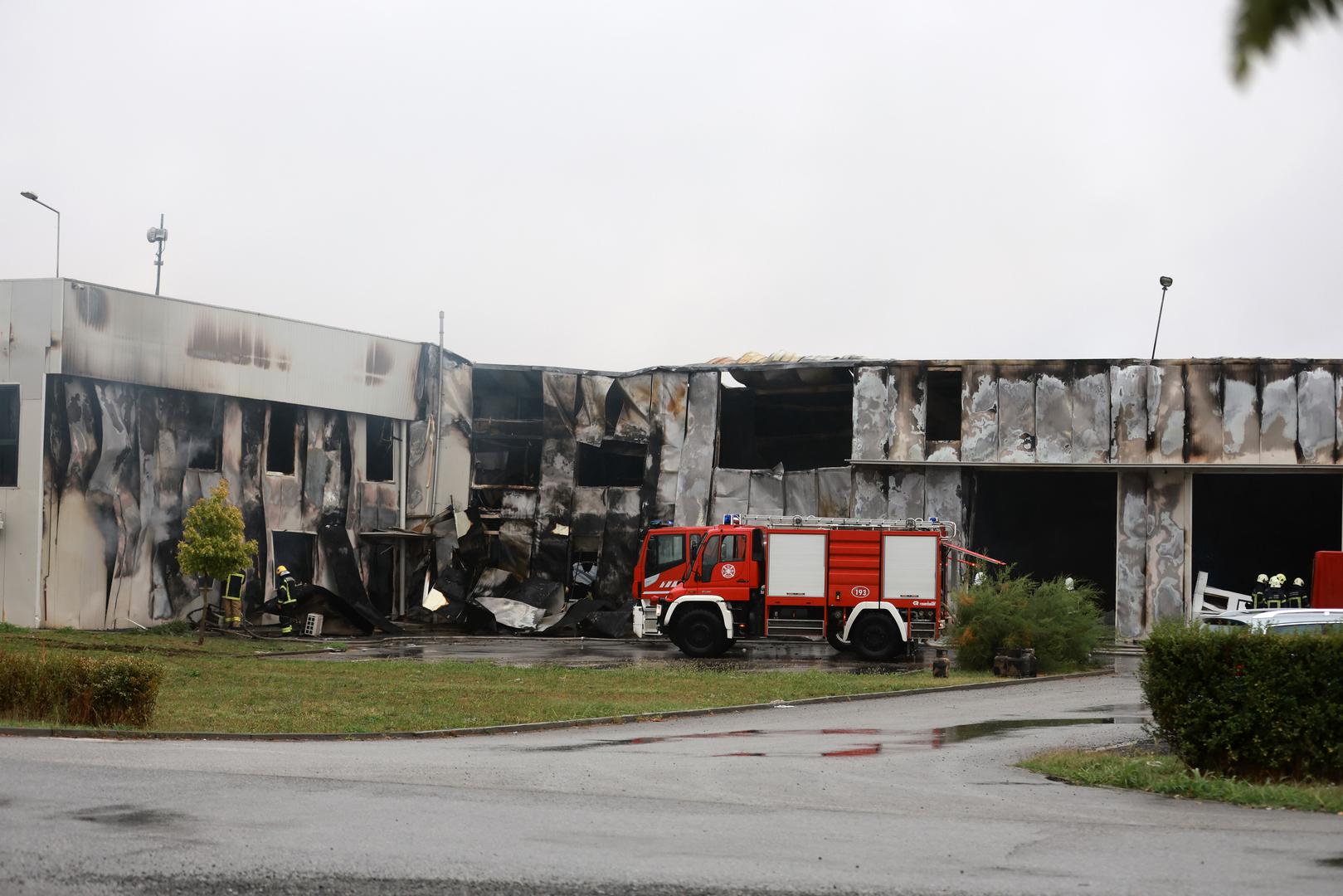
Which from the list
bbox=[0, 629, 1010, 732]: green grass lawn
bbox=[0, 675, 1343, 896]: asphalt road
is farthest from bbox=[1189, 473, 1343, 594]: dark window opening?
bbox=[0, 675, 1343, 896]: asphalt road

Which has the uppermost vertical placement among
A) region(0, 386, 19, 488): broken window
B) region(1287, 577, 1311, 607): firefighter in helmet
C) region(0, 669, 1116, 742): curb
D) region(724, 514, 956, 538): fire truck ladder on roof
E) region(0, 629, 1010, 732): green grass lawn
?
region(0, 386, 19, 488): broken window

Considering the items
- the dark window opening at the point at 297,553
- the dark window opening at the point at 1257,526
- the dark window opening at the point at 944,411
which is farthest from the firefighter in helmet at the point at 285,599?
the dark window opening at the point at 1257,526

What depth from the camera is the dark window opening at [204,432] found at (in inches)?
1469

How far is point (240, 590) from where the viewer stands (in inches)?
1465

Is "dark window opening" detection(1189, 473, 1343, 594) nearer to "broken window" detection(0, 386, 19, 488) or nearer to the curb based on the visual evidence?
the curb

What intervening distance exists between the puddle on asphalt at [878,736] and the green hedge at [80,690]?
14.3 ft

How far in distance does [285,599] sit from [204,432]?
4.97 meters

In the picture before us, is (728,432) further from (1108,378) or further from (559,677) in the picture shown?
(559,677)

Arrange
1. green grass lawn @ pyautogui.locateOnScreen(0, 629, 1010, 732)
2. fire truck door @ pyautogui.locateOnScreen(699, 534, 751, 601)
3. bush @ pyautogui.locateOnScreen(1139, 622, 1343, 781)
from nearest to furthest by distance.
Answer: bush @ pyautogui.locateOnScreen(1139, 622, 1343, 781) < green grass lawn @ pyautogui.locateOnScreen(0, 629, 1010, 732) < fire truck door @ pyautogui.locateOnScreen(699, 534, 751, 601)

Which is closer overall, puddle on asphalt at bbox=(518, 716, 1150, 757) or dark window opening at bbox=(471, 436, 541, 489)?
puddle on asphalt at bbox=(518, 716, 1150, 757)

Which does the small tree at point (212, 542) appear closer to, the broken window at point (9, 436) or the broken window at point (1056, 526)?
the broken window at point (9, 436)

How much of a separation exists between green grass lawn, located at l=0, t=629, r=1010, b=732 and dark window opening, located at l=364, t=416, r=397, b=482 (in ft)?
42.1

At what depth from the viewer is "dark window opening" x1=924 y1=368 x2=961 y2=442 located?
43219 mm

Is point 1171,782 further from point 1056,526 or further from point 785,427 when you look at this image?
point 1056,526
